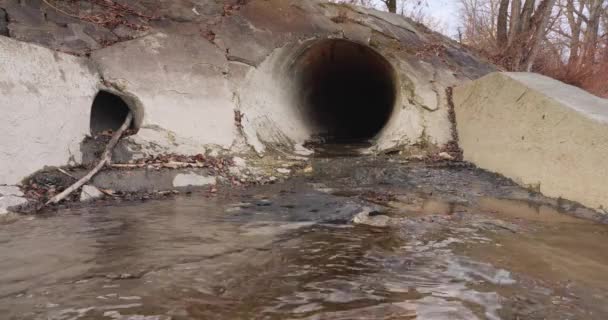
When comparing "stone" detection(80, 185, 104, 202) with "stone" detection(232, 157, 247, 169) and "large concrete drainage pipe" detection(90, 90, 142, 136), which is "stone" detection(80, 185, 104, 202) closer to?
"large concrete drainage pipe" detection(90, 90, 142, 136)

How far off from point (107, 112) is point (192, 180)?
6.52 ft

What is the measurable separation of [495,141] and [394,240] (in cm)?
391

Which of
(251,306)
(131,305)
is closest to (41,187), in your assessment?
(131,305)

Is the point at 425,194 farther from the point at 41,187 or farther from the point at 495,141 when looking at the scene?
A: the point at 41,187

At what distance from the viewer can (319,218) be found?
4633mm

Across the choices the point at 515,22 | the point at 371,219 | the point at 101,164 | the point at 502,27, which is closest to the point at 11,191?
the point at 101,164

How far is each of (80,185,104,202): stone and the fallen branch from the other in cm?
7

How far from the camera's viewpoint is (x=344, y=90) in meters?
12.5

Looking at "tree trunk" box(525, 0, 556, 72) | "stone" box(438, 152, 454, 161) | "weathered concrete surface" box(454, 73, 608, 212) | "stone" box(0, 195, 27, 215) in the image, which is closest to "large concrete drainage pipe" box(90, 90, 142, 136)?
"stone" box(0, 195, 27, 215)

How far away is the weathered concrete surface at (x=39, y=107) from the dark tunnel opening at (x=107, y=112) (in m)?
0.74

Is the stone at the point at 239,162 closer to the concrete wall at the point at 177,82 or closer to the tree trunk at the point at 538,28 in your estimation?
the concrete wall at the point at 177,82

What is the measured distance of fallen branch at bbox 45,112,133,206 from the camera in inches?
196

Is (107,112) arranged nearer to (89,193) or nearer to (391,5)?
(89,193)

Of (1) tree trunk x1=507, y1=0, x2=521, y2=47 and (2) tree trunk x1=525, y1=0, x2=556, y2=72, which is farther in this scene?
(1) tree trunk x1=507, y1=0, x2=521, y2=47
